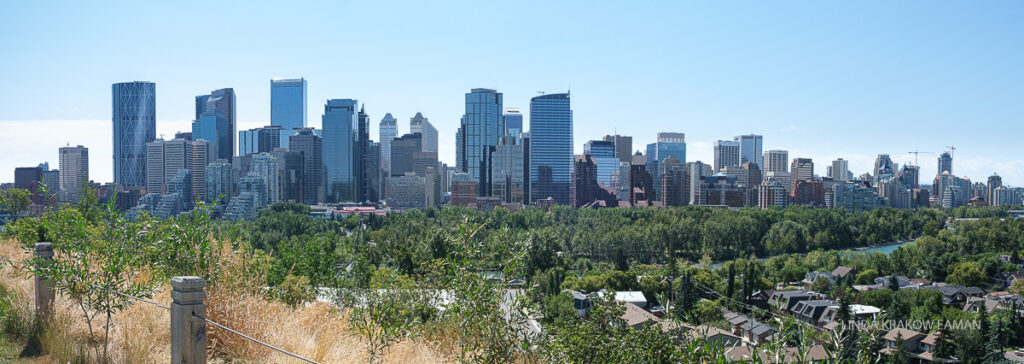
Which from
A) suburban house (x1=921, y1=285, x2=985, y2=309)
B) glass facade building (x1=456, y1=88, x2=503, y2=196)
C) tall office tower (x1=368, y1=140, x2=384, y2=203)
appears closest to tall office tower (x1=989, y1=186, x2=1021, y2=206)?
glass facade building (x1=456, y1=88, x2=503, y2=196)

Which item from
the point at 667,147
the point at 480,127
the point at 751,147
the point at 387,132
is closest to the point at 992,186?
the point at 667,147

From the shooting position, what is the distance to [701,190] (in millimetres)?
78188

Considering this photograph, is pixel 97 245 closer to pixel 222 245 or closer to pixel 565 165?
pixel 222 245

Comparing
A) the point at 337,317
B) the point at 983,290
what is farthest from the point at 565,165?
the point at 337,317

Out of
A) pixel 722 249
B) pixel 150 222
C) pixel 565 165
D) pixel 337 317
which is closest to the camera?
pixel 150 222

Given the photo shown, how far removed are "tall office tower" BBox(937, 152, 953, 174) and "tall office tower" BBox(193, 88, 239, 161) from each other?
142 metres

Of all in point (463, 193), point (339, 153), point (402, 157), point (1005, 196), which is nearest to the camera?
point (463, 193)

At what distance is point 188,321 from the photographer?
2781mm

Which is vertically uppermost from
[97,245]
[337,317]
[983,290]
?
[97,245]

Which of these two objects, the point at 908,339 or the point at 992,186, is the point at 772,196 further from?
the point at 908,339

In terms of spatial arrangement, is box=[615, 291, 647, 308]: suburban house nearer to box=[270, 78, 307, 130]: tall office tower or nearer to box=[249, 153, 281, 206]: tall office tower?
box=[249, 153, 281, 206]: tall office tower

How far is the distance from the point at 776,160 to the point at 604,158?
134 ft

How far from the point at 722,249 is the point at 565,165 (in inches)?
1883

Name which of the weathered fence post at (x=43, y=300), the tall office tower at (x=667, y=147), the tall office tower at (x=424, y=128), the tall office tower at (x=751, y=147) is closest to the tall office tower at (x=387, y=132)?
the tall office tower at (x=424, y=128)
